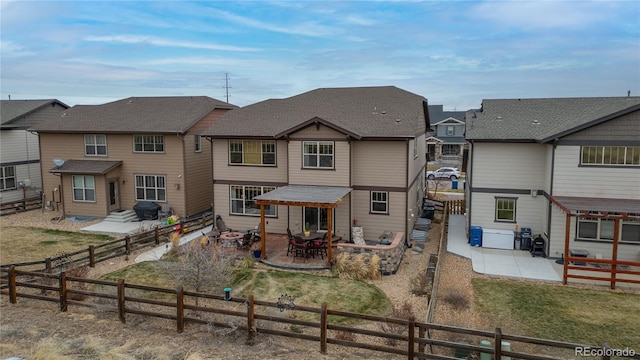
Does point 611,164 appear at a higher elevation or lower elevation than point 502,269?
higher

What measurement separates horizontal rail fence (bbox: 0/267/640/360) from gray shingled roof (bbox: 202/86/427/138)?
9623 millimetres

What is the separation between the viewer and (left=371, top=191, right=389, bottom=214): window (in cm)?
2012

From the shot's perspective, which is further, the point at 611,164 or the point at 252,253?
the point at 252,253

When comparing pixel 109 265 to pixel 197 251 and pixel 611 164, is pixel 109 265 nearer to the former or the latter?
pixel 197 251

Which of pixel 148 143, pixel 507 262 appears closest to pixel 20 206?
pixel 148 143

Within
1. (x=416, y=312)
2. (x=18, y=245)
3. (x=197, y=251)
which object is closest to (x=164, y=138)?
(x=18, y=245)

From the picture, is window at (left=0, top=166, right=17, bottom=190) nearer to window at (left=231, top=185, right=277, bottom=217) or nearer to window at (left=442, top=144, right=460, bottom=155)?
window at (left=231, top=185, right=277, bottom=217)

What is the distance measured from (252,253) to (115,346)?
799 centimetres

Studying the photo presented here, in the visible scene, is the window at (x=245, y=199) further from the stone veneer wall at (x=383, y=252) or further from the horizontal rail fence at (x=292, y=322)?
the horizontal rail fence at (x=292, y=322)

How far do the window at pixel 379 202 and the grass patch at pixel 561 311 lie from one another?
18.5 feet

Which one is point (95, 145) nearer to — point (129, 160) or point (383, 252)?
point (129, 160)

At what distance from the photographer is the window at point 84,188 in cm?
2569

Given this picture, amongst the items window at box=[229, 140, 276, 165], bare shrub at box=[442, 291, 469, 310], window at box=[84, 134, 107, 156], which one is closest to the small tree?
bare shrub at box=[442, 291, 469, 310]

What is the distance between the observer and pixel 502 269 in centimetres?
1688
